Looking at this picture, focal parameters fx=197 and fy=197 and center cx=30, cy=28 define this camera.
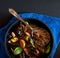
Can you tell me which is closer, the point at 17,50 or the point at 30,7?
the point at 17,50

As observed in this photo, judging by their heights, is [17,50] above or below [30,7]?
below

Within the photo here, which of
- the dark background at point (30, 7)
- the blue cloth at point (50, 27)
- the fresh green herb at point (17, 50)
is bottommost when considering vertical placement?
the fresh green herb at point (17, 50)

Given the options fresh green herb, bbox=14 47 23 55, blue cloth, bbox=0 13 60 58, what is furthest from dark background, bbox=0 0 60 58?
fresh green herb, bbox=14 47 23 55

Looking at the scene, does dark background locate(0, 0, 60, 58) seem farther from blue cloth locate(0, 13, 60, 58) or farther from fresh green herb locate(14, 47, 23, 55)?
fresh green herb locate(14, 47, 23, 55)

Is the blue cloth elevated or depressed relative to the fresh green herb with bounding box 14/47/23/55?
elevated

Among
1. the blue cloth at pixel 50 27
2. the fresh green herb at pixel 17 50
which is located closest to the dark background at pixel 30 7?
→ the blue cloth at pixel 50 27

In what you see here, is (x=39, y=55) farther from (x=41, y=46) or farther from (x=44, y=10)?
(x=44, y=10)

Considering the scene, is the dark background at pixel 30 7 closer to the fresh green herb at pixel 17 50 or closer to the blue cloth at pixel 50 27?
the blue cloth at pixel 50 27

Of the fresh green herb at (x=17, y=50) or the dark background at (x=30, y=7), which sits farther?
the dark background at (x=30, y=7)
